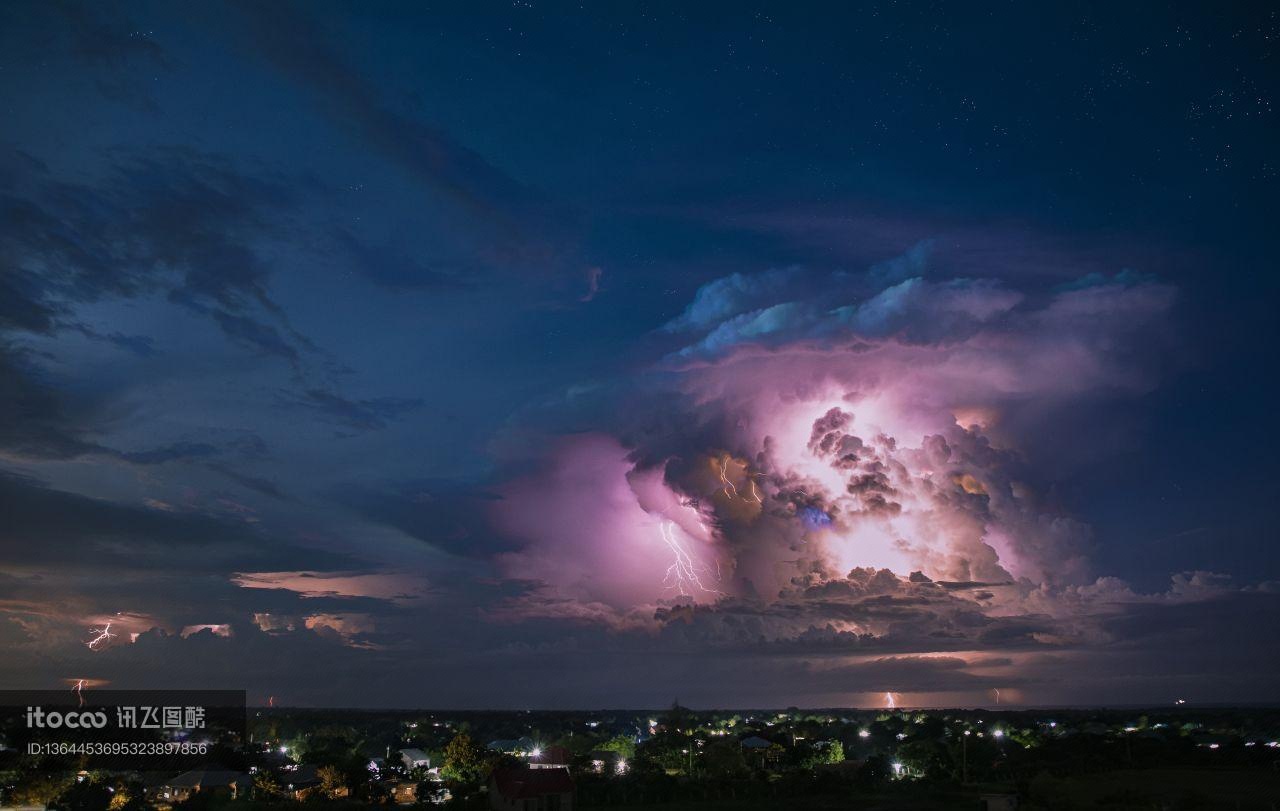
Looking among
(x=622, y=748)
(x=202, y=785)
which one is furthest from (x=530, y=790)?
(x=622, y=748)

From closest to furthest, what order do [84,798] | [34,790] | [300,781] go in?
[84,798] < [34,790] < [300,781]

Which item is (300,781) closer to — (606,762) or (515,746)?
(606,762)

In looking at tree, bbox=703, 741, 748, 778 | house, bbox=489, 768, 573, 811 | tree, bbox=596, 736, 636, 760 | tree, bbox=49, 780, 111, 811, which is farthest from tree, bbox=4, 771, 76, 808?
tree, bbox=596, 736, 636, 760

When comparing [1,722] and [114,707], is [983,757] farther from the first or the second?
[1,722]

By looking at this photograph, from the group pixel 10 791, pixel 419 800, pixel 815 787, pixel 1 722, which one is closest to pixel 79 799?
pixel 10 791

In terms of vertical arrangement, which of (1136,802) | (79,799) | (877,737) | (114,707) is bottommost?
(877,737)

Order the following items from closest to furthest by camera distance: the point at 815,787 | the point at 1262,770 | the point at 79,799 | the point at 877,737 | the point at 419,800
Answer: the point at 79,799 → the point at 419,800 → the point at 815,787 → the point at 1262,770 → the point at 877,737
